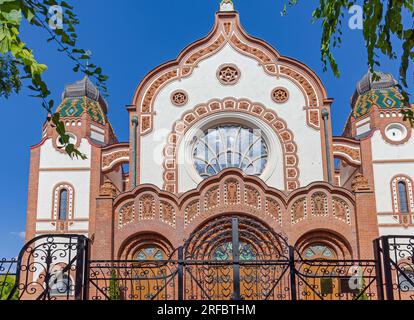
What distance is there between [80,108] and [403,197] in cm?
1447

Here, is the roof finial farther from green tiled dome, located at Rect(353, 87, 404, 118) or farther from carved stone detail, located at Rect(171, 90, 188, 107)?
green tiled dome, located at Rect(353, 87, 404, 118)

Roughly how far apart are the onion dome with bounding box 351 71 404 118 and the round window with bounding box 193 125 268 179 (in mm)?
5130

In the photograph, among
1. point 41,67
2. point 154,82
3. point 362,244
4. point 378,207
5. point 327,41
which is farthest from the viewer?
point 154,82

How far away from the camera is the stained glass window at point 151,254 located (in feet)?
66.5

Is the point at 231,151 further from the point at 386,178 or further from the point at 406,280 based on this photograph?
the point at 406,280

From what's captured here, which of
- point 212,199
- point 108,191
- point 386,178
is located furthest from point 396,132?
point 108,191

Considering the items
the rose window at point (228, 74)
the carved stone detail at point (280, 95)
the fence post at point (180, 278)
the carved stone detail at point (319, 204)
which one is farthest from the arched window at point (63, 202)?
the fence post at point (180, 278)

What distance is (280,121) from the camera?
2334cm
